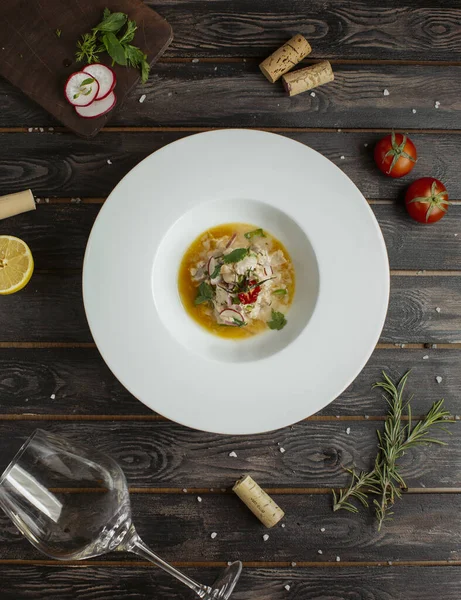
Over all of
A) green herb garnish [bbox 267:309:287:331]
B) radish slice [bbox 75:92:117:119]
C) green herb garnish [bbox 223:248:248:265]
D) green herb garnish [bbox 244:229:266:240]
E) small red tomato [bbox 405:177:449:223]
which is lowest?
green herb garnish [bbox 267:309:287:331]

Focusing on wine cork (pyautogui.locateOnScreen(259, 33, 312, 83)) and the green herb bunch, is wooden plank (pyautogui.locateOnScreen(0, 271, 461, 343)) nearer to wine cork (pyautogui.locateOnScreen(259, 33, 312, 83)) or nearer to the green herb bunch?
the green herb bunch

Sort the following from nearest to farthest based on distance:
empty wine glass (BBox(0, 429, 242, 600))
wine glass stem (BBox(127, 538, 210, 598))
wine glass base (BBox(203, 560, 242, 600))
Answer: empty wine glass (BBox(0, 429, 242, 600)), wine glass stem (BBox(127, 538, 210, 598)), wine glass base (BBox(203, 560, 242, 600))

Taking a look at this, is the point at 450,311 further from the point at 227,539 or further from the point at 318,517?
the point at 227,539

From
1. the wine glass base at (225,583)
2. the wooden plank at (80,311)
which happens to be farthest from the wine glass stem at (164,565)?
the wooden plank at (80,311)

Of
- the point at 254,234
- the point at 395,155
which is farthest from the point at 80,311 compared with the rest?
the point at 395,155

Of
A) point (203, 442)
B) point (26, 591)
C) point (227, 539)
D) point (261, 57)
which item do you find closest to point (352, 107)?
point (261, 57)

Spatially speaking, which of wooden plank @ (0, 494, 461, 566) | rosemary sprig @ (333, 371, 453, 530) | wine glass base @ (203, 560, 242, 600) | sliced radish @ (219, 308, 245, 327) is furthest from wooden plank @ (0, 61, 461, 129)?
wine glass base @ (203, 560, 242, 600)

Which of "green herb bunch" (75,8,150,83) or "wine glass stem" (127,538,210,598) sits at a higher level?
"green herb bunch" (75,8,150,83)
